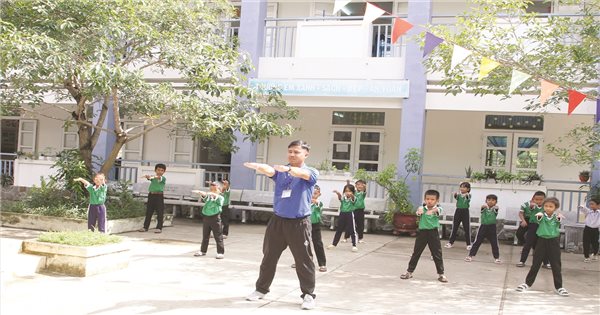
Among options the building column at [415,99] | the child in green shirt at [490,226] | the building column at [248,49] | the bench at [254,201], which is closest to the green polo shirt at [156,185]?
the bench at [254,201]

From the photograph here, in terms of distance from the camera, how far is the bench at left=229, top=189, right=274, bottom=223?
13.4 m

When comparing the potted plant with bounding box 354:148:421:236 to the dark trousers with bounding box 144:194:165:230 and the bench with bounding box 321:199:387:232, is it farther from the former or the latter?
the dark trousers with bounding box 144:194:165:230

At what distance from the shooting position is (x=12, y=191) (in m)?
15.3

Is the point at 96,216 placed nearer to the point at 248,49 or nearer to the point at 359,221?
the point at 359,221

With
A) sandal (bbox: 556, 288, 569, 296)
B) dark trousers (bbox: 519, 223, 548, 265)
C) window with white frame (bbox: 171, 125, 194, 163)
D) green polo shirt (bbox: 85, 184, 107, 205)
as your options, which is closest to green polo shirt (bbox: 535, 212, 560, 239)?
sandal (bbox: 556, 288, 569, 296)

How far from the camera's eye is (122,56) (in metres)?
10.3

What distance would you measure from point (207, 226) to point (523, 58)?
5.56m

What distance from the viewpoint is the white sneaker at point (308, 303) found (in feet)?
17.4

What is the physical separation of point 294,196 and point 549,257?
366 centimetres

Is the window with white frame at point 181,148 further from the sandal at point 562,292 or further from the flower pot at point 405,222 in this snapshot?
the sandal at point 562,292

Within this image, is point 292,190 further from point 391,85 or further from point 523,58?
point 391,85

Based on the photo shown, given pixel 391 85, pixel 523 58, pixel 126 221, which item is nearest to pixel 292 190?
pixel 523 58

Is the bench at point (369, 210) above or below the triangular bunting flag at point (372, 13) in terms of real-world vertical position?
below

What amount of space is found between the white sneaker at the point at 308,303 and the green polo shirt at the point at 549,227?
344 cm
